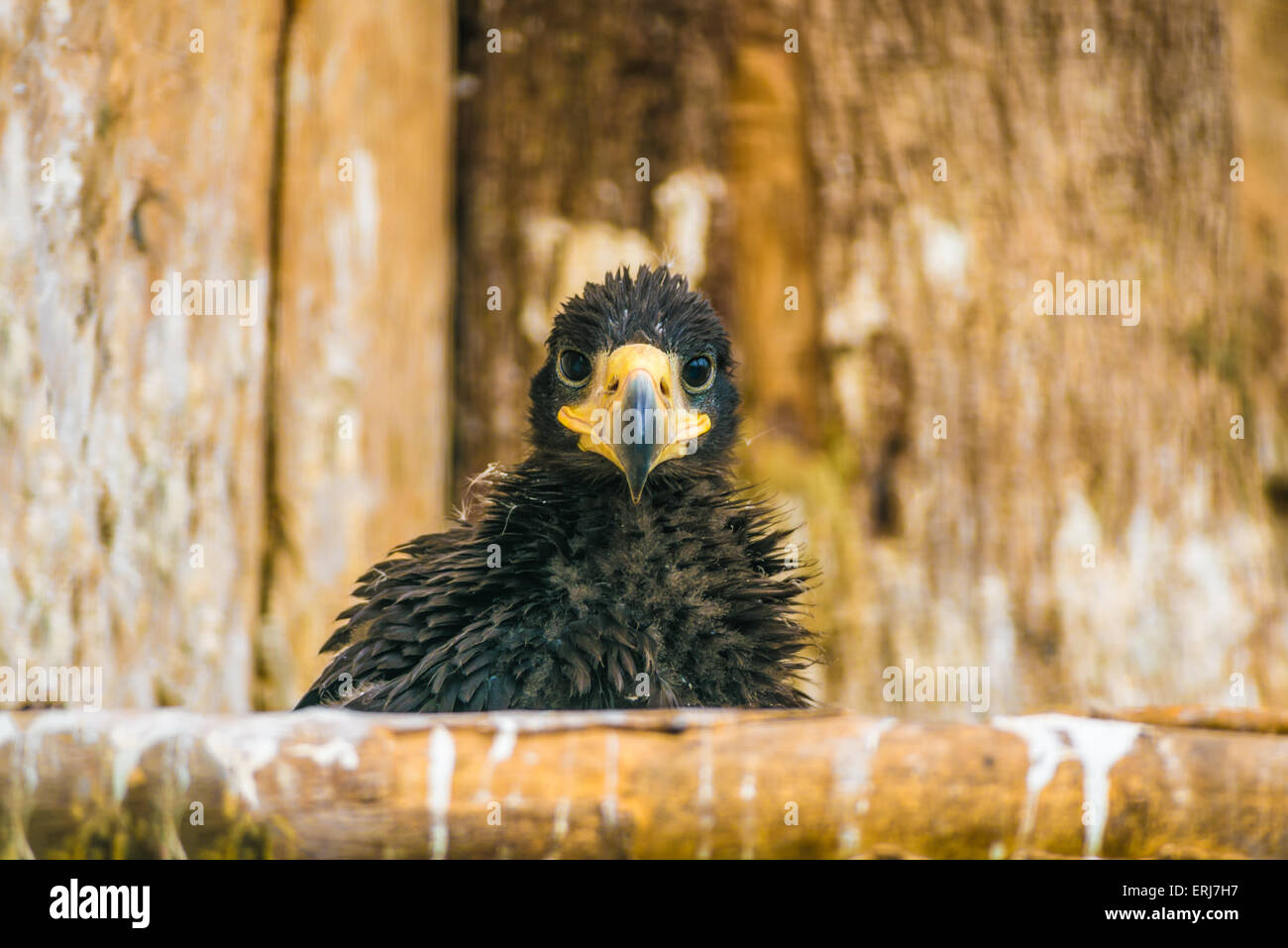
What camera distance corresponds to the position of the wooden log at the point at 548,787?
6.97 ft

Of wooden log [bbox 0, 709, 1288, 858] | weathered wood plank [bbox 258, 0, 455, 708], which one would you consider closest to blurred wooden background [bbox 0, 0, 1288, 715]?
weathered wood plank [bbox 258, 0, 455, 708]

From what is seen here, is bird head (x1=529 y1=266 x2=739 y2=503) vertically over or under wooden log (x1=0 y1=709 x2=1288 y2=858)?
over

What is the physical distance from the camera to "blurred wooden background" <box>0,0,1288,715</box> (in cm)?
442

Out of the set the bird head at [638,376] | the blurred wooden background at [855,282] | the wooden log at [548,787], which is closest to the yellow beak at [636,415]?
the bird head at [638,376]

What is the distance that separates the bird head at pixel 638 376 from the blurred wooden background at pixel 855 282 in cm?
92

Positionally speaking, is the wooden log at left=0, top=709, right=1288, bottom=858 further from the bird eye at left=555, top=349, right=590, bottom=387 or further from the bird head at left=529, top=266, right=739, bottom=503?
the bird eye at left=555, top=349, right=590, bottom=387

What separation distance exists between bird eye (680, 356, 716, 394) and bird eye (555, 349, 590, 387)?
0.91 feet

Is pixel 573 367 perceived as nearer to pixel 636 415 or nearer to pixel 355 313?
pixel 636 415

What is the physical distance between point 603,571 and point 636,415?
398mm

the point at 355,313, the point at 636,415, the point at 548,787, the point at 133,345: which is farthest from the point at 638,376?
the point at 355,313

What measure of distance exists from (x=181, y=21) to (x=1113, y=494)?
3558mm

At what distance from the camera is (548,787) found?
2.12 meters

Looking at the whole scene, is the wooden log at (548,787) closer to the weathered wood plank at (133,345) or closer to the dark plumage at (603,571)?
the dark plumage at (603,571)

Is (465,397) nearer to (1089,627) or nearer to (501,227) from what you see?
(501,227)
